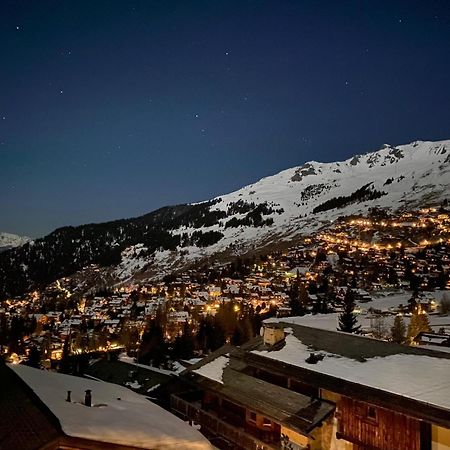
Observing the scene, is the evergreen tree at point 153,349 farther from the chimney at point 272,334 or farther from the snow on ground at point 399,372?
the snow on ground at point 399,372

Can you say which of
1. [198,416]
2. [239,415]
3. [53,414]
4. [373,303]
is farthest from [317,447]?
[373,303]

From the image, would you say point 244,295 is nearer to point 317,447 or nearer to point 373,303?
point 373,303

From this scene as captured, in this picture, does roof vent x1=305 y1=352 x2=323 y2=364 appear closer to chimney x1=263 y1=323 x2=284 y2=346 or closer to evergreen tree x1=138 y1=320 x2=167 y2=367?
chimney x1=263 y1=323 x2=284 y2=346

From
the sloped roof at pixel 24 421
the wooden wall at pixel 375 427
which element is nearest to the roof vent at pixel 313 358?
the wooden wall at pixel 375 427

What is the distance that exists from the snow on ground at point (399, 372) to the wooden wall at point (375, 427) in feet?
3.55

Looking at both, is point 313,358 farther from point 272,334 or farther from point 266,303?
point 266,303

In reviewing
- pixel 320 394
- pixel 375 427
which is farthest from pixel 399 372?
pixel 320 394

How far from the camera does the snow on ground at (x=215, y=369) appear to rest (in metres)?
25.4

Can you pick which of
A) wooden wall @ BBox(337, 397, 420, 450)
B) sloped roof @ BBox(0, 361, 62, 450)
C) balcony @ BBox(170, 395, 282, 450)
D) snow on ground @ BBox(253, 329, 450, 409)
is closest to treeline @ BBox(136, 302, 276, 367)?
balcony @ BBox(170, 395, 282, 450)

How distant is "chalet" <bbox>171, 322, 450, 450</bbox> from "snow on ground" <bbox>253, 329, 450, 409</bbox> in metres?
0.04

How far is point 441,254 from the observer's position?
497 feet

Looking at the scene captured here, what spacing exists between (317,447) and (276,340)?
693cm

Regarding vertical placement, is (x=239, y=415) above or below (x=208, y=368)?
below

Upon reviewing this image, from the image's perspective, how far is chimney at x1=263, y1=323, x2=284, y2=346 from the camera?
25.9m
